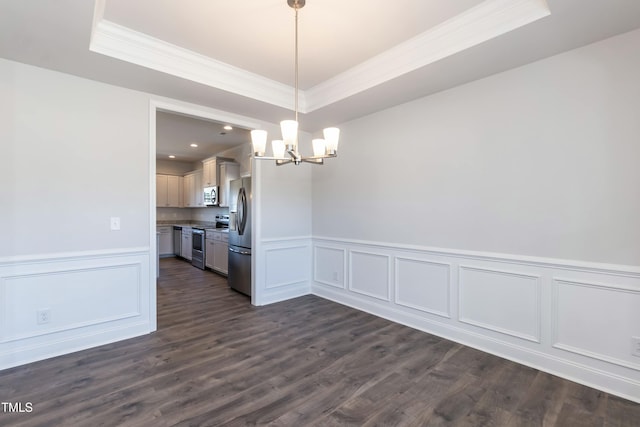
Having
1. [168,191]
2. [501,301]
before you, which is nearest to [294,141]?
Answer: [501,301]

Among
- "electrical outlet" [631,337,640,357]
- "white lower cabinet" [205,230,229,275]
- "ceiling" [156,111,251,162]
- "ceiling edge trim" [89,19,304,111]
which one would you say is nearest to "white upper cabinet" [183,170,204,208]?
"ceiling" [156,111,251,162]

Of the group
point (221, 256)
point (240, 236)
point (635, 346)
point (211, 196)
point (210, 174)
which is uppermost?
point (210, 174)

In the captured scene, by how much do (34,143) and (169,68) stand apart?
1352mm

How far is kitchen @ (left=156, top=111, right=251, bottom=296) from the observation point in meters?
4.75

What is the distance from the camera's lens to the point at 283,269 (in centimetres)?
→ 448

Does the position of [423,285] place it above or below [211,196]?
below

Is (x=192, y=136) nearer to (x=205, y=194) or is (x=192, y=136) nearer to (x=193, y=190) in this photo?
(x=205, y=194)

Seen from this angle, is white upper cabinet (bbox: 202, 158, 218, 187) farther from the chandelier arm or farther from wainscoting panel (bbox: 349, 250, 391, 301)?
the chandelier arm

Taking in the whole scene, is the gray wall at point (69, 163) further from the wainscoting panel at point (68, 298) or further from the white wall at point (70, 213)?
the wainscoting panel at point (68, 298)

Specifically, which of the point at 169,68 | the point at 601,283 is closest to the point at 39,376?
the point at 169,68

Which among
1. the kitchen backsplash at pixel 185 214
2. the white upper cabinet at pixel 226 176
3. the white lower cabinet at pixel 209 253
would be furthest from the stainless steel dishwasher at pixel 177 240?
the white upper cabinet at pixel 226 176

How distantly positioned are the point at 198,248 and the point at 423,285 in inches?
213

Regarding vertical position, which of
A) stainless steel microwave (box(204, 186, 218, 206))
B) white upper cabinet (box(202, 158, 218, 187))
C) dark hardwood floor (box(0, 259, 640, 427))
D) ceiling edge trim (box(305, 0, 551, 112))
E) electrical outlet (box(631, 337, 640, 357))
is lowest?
dark hardwood floor (box(0, 259, 640, 427))

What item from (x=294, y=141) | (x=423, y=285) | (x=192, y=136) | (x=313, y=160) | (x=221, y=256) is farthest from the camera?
(x=221, y=256)
